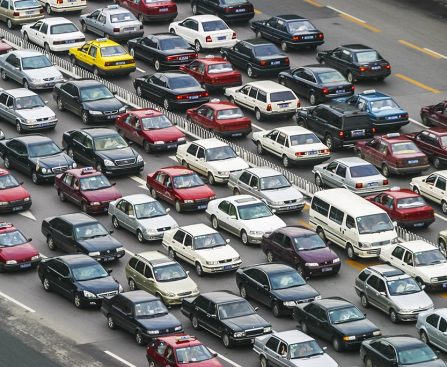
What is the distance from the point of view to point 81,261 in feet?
209

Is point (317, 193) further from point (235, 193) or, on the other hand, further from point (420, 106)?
point (420, 106)

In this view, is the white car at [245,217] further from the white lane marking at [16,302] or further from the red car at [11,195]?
the white lane marking at [16,302]

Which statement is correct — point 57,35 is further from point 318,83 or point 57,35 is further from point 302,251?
point 302,251

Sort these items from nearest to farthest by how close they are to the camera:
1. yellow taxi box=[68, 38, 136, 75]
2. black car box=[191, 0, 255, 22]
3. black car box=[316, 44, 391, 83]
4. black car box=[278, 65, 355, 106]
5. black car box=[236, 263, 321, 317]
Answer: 1. black car box=[236, 263, 321, 317]
2. black car box=[278, 65, 355, 106]
3. yellow taxi box=[68, 38, 136, 75]
4. black car box=[316, 44, 391, 83]
5. black car box=[191, 0, 255, 22]

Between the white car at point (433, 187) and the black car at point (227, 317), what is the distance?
14.6 metres

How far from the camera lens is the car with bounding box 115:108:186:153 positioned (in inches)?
3054

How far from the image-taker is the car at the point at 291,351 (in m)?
56.6

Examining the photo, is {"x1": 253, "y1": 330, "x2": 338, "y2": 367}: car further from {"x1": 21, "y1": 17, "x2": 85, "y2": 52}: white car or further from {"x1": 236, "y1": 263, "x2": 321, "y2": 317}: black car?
{"x1": 21, "y1": 17, "x2": 85, "y2": 52}: white car

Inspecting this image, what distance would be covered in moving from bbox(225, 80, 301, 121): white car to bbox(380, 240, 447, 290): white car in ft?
54.8

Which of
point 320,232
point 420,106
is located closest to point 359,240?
point 320,232

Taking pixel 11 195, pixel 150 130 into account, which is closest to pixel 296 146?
pixel 150 130

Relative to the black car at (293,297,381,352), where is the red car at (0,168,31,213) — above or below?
below

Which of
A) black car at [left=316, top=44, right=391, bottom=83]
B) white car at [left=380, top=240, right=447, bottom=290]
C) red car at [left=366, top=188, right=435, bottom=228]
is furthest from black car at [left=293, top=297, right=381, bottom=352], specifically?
black car at [left=316, top=44, right=391, bottom=83]

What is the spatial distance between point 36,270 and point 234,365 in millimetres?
11667
